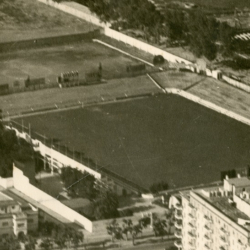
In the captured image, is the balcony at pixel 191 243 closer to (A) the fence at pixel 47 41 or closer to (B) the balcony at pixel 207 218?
(B) the balcony at pixel 207 218

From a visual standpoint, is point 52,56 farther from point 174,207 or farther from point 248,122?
point 174,207

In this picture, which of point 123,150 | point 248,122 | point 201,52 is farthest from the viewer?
point 201,52

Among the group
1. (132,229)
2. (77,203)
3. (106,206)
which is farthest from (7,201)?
(132,229)

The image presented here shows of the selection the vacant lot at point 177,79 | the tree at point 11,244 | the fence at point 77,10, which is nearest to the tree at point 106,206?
the tree at point 11,244

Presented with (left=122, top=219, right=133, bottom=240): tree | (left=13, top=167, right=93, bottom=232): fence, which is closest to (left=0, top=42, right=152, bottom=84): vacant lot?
(left=13, top=167, right=93, bottom=232): fence

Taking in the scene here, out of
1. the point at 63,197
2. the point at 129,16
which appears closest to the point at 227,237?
the point at 63,197

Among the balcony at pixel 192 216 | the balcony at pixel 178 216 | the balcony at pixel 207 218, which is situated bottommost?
the balcony at pixel 207 218
